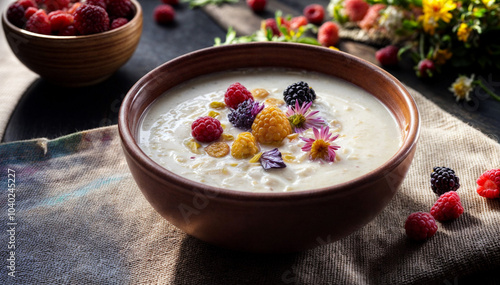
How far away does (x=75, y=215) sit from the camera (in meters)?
1.71

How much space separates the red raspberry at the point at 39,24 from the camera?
2.31 metres

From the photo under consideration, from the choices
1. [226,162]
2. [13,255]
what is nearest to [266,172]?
[226,162]

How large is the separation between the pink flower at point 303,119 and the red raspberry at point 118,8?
4.09 feet

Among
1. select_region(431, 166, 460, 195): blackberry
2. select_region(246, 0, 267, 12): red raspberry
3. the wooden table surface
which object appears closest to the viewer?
select_region(431, 166, 460, 195): blackberry

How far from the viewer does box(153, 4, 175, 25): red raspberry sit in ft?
10.5

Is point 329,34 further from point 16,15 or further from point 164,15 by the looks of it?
point 16,15

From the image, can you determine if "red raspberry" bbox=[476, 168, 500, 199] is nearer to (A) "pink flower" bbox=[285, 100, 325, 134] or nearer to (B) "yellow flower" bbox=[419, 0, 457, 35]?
(A) "pink flower" bbox=[285, 100, 325, 134]

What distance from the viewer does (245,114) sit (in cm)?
167

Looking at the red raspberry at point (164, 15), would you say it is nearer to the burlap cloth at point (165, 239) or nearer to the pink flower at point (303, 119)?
the burlap cloth at point (165, 239)

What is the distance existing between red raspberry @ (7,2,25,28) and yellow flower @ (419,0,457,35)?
2.01 metres

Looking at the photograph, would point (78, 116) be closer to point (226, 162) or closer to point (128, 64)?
point (128, 64)

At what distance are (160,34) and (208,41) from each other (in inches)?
12.2

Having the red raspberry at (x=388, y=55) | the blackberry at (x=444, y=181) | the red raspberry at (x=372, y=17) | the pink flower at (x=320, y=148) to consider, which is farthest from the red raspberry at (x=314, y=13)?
the pink flower at (x=320, y=148)

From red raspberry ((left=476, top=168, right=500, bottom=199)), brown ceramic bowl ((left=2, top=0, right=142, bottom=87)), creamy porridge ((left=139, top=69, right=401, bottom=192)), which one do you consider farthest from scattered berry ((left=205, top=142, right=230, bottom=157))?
brown ceramic bowl ((left=2, top=0, right=142, bottom=87))
